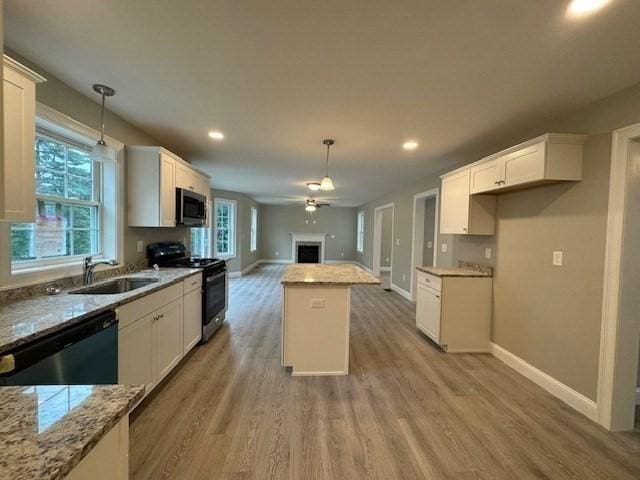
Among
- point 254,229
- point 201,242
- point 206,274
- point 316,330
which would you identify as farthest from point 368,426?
point 254,229

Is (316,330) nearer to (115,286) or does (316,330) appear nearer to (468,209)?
(115,286)

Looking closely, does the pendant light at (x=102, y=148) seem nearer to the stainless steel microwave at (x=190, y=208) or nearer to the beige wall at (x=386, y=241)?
the stainless steel microwave at (x=190, y=208)

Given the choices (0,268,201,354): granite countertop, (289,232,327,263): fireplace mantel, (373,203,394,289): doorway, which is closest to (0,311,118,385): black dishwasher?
(0,268,201,354): granite countertop

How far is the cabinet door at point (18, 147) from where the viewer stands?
1.45m

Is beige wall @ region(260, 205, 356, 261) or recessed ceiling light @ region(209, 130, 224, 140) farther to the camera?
beige wall @ region(260, 205, 356, 261)

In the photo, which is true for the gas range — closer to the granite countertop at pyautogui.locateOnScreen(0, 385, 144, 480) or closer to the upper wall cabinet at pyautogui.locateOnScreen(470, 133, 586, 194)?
the granite countertop at pyautogui.locateOnScreen(0, 385, 144, 480)

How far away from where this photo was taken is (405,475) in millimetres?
1647

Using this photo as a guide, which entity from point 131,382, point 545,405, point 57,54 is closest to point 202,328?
point 131,382

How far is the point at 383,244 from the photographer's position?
33.0 feet

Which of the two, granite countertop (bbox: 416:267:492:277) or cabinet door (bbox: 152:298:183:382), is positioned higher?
granite countertop (bbox: 416:267:492:277)

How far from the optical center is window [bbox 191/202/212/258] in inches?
249

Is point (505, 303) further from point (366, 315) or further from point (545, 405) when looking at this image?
point (366, 315)

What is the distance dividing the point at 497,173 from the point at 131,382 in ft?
12.1

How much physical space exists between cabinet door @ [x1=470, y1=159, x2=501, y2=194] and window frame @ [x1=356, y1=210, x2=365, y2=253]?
23.7 ft
